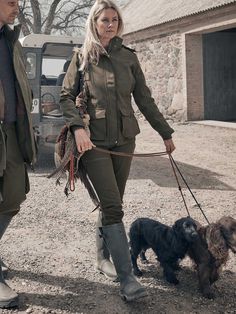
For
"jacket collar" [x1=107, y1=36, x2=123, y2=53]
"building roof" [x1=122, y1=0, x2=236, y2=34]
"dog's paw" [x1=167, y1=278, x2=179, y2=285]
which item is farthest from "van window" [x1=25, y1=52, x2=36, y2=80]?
"building roof" [x1=122, y1=0, x2=236, y2=34]

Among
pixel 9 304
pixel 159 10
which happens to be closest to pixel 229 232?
pixel 9 304

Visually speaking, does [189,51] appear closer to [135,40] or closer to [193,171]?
[135,40]

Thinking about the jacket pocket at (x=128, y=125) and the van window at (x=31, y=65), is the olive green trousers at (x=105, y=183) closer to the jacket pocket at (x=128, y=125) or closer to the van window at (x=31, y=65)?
the jacket pocket at (x=128, y=125)

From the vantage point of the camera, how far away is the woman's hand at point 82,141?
2.94 metres

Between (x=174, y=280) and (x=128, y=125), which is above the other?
(x=128, y=125)

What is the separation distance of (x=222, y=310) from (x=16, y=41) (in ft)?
7.50

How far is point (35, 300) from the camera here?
314 centimetres

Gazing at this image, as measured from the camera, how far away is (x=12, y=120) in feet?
9.84

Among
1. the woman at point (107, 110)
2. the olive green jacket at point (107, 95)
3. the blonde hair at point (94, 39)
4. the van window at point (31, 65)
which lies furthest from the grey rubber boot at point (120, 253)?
the van window at point (31, 65)

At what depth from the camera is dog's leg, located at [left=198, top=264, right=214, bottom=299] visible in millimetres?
3160

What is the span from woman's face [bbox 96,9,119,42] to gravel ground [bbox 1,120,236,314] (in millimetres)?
1850

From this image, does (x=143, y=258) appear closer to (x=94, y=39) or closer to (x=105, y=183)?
(x=105, y=183)

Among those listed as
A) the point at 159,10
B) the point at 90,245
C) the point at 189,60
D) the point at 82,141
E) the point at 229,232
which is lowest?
the point at 90,245

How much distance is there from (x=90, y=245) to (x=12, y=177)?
1423mm
